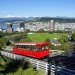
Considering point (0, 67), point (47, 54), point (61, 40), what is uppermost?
point (0, 67)

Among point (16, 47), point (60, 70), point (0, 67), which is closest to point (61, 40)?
point (16, 47)

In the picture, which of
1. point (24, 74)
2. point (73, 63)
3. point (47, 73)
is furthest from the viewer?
point (73, 63)

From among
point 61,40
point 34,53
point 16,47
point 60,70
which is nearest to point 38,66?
point 60,70

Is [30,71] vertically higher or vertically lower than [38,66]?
higher

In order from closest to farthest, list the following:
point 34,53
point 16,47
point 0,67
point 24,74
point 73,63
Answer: point 24,74
point 0,67
point 73,63
point 34,53
point 16,47

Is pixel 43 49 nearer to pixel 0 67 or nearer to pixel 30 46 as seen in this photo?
pixel 30 46

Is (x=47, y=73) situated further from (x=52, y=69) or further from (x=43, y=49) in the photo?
(x=43, y=49)

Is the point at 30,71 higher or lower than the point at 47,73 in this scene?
higher

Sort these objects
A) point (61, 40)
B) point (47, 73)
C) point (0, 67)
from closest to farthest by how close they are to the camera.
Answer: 1. point (0, 67)
2. point (47, 73)
3. point (61, 40)

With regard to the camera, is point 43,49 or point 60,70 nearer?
point 60,70
